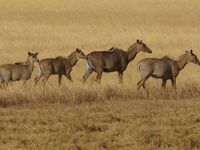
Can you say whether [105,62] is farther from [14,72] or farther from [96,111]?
[96,111]

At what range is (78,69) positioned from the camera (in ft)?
82.7

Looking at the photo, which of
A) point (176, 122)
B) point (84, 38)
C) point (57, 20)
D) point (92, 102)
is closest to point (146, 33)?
point (84, 38)

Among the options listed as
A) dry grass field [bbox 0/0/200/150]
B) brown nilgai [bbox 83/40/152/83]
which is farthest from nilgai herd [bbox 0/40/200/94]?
dry grass field [bbox 0/0/200/150]

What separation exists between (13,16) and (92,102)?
34.2 metres

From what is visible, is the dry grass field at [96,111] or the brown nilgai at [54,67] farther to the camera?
the brown nilgai at [54,67]

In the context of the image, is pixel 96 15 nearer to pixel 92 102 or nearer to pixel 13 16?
pixel 13 16

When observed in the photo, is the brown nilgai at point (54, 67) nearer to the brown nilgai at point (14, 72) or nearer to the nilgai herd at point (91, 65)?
the nilgai herd at point (91, 65)

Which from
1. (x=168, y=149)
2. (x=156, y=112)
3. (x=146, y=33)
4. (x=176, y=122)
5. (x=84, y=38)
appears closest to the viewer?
(x=168, y=149)

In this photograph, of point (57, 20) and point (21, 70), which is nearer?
point (21, 70)

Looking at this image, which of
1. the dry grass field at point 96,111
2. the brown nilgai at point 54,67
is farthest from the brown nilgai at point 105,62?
the brown nilgai at point 54,67

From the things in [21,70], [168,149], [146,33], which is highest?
[146,33]

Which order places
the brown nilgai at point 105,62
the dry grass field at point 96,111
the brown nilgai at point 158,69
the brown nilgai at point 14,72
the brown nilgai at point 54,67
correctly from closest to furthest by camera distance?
the dry grass field at point 96,111 < the brown nilgai at point 158,69 < the brown nilgai at point 14,72 < the brown nilgai at point 105,62 < the brown nilgai at point 54,67

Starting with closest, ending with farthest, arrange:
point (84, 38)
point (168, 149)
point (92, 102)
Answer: point (168, 149), point (92, 102), point (84, 38)

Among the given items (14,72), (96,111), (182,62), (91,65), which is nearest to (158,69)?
(182,62)
